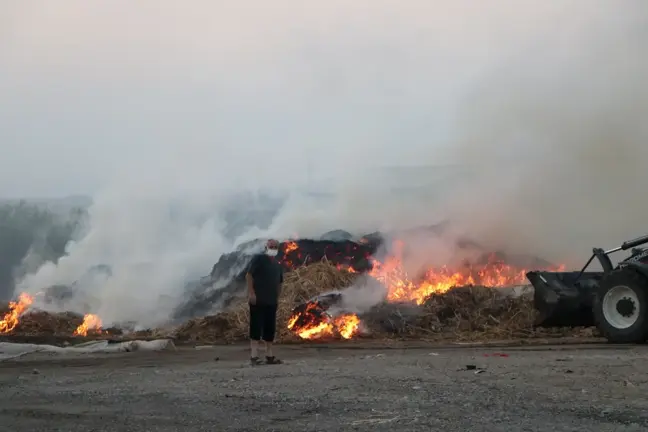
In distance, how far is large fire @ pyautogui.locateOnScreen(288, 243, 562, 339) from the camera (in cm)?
1602

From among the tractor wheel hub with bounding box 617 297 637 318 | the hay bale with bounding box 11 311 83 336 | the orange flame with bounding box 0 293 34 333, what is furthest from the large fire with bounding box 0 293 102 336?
the tractor wheel hub with bounding box 617 297 637 318

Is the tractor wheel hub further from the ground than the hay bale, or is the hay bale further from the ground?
the hay bale

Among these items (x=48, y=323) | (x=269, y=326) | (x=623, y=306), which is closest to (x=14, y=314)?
(x=48, y=323)

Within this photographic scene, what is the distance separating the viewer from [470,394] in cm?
656

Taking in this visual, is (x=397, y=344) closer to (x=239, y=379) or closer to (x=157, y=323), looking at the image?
(x=239, y=379)

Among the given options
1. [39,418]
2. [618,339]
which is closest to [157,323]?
[618,339]

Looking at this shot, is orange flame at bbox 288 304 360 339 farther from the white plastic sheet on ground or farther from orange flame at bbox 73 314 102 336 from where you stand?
orange flame at bbox 73 314 102 336

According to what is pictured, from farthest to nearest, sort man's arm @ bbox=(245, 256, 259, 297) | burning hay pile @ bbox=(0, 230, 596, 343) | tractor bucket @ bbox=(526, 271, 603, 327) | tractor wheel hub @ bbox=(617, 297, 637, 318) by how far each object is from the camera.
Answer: burning hay pile @ bbox=(0, 230, 596, 343)
tractor bucket @ bbox=(526, 271, 603, 327)
tractor wheel hub @ bbox=(617, 297, 637, 318)
man's arm @ bbox=(245, 256, 259, 297)

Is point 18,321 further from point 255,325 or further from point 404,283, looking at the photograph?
point 255,325

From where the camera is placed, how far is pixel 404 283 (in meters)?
18.1

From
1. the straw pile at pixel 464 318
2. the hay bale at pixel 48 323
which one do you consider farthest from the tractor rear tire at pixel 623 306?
the hay bale at pixel 48 323

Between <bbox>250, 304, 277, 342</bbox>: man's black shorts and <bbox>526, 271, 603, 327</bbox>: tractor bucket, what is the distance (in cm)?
575

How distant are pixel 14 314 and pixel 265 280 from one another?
37.9 feet

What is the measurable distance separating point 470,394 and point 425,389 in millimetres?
501
